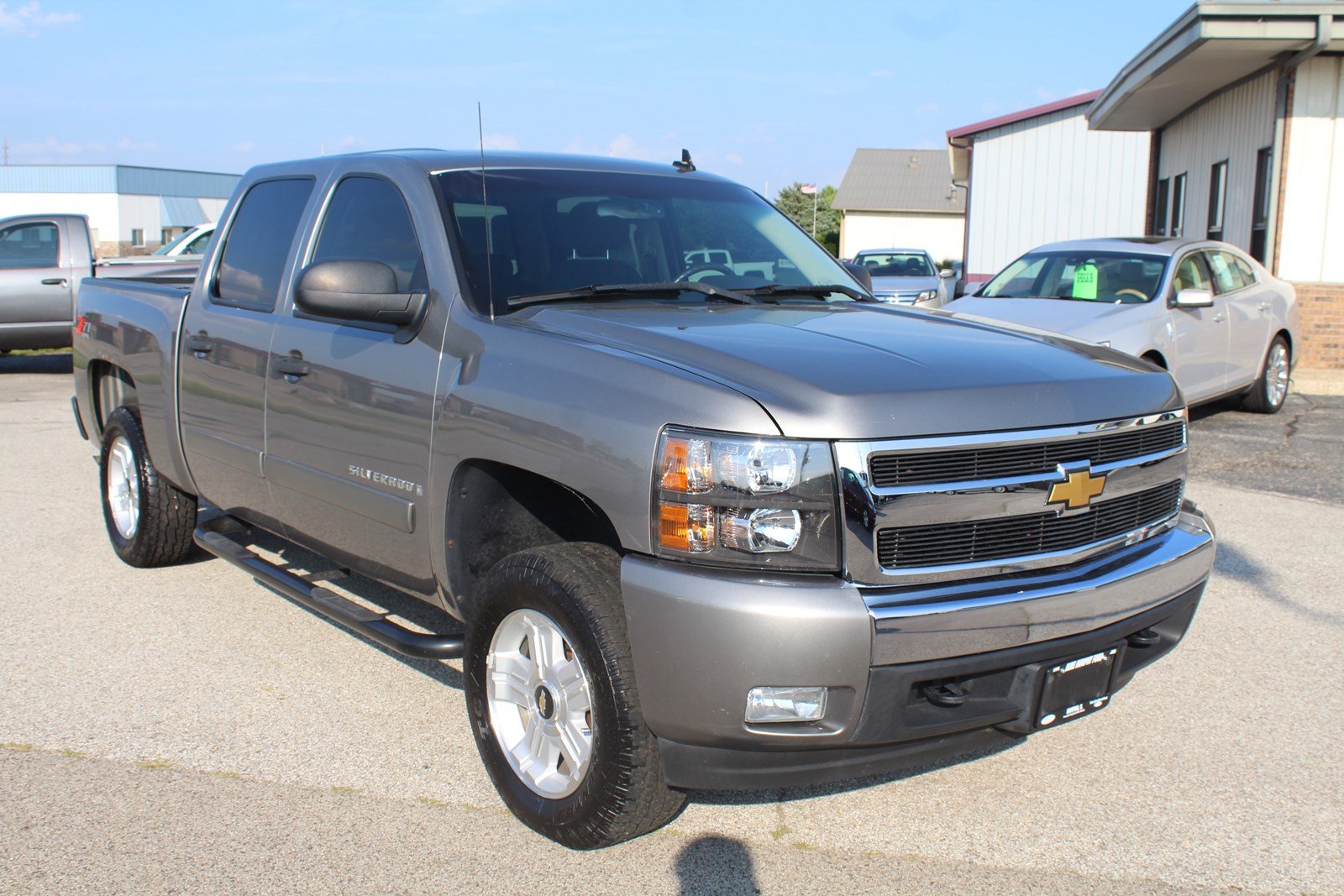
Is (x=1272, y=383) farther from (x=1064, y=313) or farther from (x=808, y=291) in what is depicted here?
(x=808, y=291)

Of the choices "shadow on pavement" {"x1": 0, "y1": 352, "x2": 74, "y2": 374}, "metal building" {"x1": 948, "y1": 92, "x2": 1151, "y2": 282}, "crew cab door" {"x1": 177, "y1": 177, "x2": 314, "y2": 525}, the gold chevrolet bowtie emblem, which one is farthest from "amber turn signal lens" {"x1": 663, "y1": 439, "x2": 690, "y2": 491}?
"metal building" {"x1": 948, "y1": 92, "x2": 1151, "y2": 282}

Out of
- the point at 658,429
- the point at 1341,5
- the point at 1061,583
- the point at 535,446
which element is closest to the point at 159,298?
the point at 535,446

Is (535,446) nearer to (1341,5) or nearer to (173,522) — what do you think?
(173,522)

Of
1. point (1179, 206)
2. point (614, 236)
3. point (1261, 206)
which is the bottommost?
point (614, 236)

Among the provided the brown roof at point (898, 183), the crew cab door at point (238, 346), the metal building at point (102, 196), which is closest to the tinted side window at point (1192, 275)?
the crew cab door at point (238, 346)

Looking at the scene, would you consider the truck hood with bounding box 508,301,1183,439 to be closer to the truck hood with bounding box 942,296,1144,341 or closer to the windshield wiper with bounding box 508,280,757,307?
the windshield wiper with bounding box 508,280,757,307

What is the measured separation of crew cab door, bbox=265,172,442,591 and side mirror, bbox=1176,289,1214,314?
741cm

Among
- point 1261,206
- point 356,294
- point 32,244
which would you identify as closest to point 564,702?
point 356,294

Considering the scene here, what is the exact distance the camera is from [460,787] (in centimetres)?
360

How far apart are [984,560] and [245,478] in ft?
9.82

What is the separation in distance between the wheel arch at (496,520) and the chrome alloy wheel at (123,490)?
2.81 metres

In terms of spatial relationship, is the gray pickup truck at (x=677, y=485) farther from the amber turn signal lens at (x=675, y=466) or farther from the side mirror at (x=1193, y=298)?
the side mirror at (x=1193, y=298)

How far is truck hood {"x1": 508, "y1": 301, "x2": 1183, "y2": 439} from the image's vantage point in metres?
2.85

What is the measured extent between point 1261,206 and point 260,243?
14.5 metres
